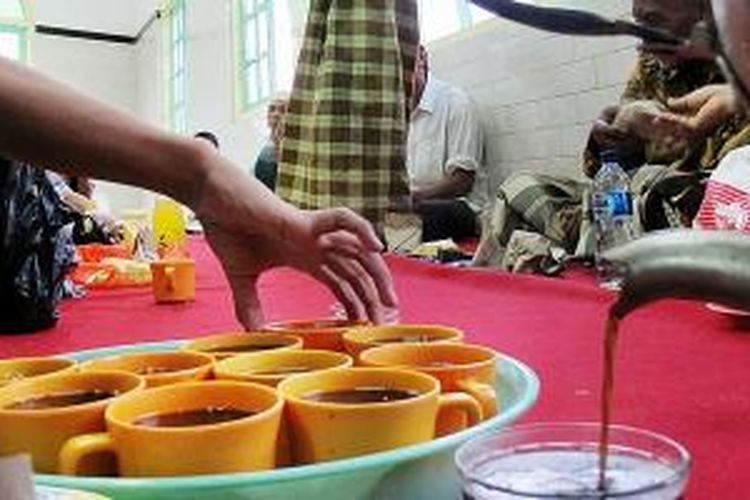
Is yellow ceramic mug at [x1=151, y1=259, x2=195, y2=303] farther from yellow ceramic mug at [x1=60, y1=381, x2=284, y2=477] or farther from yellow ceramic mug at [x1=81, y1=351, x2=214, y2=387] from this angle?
yellow ceramic mug at [x1=60, y1=381, x2=284, y2=477]

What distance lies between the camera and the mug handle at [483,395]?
1.67 ft

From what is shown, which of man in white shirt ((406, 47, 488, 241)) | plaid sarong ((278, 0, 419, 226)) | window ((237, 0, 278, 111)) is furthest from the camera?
window ((237, 0, 278, 111))

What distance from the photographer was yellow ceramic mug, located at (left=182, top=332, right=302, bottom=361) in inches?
26.1

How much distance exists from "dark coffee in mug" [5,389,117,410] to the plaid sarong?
143cm

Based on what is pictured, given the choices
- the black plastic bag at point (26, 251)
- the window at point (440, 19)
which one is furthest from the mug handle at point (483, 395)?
the window at point (440, 19)

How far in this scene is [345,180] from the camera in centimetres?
199

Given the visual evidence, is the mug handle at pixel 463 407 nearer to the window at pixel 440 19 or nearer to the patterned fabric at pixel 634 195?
the patterned fabric at pixel 634 195

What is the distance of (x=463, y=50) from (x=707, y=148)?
2136 mm

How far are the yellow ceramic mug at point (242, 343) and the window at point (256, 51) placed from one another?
5.25m

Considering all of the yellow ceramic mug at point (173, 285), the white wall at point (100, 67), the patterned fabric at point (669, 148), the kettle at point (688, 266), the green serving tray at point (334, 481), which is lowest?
the green serving tray at point (334, 481)

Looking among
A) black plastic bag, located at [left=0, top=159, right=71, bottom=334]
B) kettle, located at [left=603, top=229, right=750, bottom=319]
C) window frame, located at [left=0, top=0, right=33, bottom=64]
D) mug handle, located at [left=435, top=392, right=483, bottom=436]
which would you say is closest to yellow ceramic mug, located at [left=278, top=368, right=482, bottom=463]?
mug handle, located at [left=435, top=392, right=483, bottom=436]

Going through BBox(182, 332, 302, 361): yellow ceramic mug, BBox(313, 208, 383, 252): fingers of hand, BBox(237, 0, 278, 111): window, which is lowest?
BBox(182, 332, 302, 361): yellow ceramic mug

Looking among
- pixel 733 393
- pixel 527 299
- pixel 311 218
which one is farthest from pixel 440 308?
pixel 733 393

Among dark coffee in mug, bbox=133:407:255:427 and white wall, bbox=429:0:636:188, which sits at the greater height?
white wall, bbox=429:0:636:188
